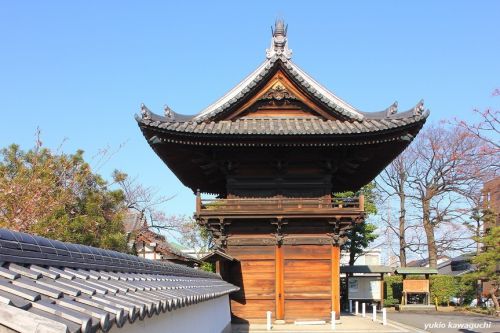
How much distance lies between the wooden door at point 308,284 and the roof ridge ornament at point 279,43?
21.2ft

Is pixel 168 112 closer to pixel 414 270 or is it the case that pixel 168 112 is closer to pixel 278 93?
pixel 278 93

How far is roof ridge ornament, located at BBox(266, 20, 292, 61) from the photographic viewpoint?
59.9 ft

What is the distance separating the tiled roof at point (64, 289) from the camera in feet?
8.18

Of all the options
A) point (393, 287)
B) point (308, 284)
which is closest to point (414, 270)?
point (393, 287)

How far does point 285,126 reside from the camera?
16.4 metres

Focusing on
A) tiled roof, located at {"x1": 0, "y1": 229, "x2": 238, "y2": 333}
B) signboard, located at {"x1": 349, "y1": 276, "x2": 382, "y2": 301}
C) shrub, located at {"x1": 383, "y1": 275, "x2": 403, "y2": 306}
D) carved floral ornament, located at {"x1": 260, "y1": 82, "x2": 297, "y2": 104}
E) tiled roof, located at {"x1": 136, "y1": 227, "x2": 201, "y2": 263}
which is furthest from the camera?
shrub, located at {"x1": 383, "y1": 275, "x2": 403, "y2": 306}

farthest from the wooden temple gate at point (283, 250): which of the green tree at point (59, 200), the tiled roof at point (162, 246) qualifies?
the green tree at point (59, 200)

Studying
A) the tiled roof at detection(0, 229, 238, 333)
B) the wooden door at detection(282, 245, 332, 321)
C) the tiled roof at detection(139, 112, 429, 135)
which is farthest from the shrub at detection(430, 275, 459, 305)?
the tiled roof at detection(0, 229, 238, 333)

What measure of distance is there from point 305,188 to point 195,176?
5.46 metres

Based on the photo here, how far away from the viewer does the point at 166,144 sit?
16578 mm

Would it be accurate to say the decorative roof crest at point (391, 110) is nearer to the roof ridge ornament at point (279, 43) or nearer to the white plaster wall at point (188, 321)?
the roof ridge ornament at point (279, 43)

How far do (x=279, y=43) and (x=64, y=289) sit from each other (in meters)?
16.3

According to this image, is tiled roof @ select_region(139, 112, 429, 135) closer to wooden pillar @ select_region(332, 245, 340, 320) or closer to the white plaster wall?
wooden pillar @ select_region(332, 245, 340, 320)

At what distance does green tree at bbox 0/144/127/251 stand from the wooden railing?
195 inches
